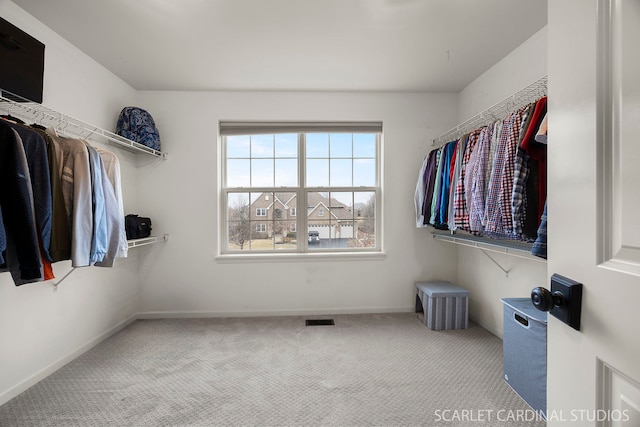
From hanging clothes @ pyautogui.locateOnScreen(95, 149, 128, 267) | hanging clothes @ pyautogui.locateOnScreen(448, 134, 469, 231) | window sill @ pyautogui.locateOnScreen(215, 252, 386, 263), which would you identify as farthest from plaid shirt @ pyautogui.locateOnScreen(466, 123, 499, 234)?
hanging clothes @ pyautogui.locateOnScreen(95, 149, 128, 267)

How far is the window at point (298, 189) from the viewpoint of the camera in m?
2.98

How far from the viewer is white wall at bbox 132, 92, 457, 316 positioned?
9.14 ft

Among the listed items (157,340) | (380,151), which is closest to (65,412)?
(157,340)

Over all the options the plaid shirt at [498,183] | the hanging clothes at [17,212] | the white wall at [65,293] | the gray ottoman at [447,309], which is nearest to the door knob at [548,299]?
the plaid shirt at [498,183]

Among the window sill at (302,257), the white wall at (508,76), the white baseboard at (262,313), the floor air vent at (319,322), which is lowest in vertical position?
the floor air vent at (319,322)

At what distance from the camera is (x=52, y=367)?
6.13 ft

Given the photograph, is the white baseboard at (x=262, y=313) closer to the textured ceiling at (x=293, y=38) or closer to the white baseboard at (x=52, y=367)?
the white baseboard at (x=52, y=367)

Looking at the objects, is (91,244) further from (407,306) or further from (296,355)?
(407,306)

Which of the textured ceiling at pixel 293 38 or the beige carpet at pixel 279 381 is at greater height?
the textured ceiling at pixel 293 38

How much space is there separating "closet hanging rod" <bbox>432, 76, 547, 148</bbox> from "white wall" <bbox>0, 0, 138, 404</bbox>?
10.3 ft

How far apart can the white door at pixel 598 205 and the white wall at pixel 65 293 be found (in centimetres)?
267

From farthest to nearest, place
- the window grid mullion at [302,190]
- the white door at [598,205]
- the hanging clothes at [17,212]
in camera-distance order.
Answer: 1. the window grid mullion at [302,190]
2. the hanging clothes at [17,212]
3. the white door at [598,205]

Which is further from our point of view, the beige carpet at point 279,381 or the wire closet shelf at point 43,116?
the wire closet shelf at point 43,116

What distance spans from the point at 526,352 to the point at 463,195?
1.08m
